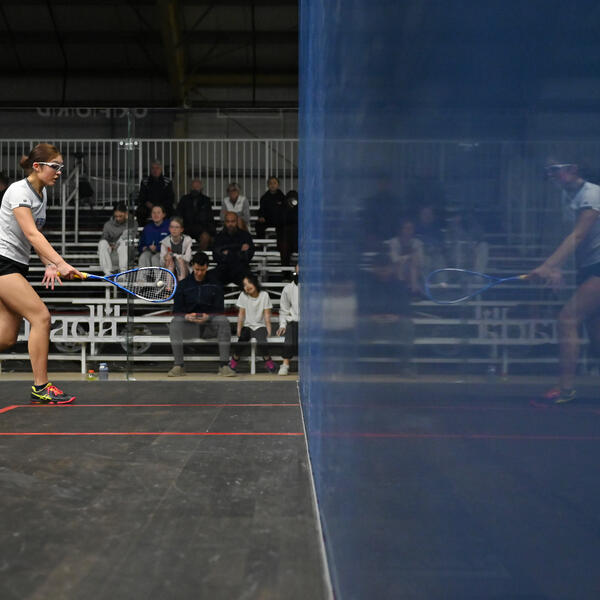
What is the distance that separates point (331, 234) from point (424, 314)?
698 mm

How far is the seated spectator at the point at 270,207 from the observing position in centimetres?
673

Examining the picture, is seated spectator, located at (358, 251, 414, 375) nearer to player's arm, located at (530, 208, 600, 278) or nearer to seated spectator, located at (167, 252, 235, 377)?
player's arm, located at (530, 208, 600, 278)

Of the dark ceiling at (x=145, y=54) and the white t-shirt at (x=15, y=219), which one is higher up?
the dark ceiling at (x=145, y=54)

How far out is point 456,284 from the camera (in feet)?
1.25

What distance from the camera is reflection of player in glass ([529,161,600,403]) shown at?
229mm

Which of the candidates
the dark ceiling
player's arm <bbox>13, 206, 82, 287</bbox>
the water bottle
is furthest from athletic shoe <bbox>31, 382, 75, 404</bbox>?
the dark ceiling

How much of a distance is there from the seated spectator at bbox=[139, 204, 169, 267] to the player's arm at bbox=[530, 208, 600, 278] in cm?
451

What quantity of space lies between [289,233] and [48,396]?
11.4 ft

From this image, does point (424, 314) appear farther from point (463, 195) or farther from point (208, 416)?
point (208, 416)

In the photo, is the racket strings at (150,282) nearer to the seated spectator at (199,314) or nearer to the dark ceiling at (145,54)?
the seated spectator at (199,314)

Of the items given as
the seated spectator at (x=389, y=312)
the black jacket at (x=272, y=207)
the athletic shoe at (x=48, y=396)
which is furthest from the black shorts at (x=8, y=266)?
the black jacket at (x=272, y=207)

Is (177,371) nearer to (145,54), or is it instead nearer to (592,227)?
(592,227)

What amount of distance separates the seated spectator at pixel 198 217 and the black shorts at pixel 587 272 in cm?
545

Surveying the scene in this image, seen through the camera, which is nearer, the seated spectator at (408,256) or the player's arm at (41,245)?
the seated spectator at (408,256)
